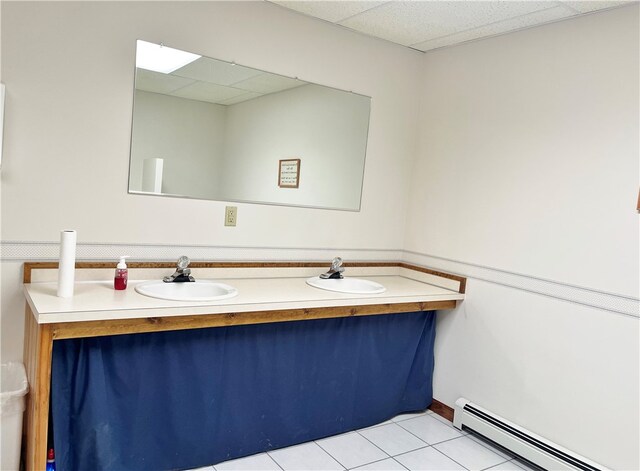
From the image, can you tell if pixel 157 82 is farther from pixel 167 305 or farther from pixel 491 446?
pixel 491 446

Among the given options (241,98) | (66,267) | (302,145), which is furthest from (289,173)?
(66,267)

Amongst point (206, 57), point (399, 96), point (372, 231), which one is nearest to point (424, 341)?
point (372, 231)

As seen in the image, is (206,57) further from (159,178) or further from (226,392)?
(226,392)

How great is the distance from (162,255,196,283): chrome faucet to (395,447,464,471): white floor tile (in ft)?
4.60

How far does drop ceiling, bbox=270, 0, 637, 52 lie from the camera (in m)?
2.58

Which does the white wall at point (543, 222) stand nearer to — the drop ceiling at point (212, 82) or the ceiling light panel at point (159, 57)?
the drop ceiling at point (212, 82)

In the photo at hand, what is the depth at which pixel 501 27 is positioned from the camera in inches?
114

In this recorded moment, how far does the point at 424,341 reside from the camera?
3293 mm

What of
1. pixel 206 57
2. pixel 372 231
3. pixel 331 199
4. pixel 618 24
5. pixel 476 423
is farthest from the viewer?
pixel 372 231

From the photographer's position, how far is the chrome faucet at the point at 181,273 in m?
2.56

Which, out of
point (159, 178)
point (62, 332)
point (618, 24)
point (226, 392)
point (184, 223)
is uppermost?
point (618, 24)

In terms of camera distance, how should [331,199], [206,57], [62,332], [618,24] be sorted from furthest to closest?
1. [331,199]
2. [206,57]
3. [618,24]
4. [62,332]

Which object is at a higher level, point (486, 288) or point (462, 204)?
point (462, 204)

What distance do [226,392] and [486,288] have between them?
1556 millimetres
